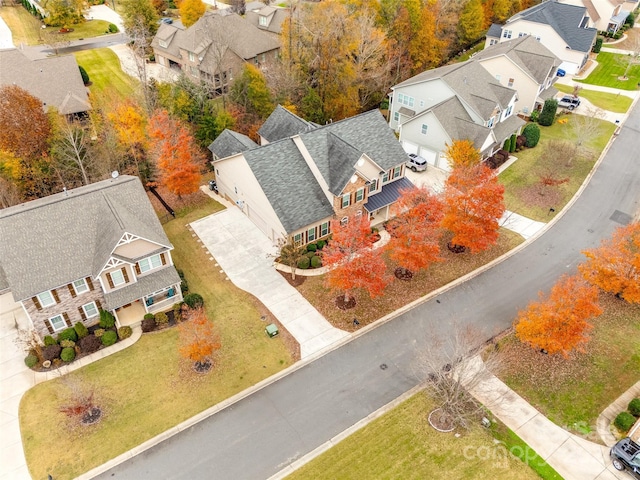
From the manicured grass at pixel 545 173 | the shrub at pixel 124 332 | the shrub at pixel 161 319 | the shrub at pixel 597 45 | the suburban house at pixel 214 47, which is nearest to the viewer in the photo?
the shrub at pixel 124 332

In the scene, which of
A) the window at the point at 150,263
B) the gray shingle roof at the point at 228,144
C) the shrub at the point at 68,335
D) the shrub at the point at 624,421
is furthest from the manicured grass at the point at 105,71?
the shrub at the point at 624,421

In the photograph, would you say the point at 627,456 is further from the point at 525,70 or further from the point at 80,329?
the point at 525,70

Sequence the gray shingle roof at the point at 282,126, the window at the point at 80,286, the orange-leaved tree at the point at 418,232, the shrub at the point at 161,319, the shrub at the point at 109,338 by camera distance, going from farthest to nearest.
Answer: the gray shingle roof at the point at 282,126 < the orange-leaved tree at the point at 418,232 < the shrub at the point at 161,319 < the shrub at the point at 109,338 < the window at the point at 80,286

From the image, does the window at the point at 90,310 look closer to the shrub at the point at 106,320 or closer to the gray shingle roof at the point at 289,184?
the shrub at the point at 106,320

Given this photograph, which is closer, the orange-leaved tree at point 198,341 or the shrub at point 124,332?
the orange-leaved tree at point 198,341

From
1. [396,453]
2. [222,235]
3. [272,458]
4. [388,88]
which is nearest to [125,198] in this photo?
[222,235]

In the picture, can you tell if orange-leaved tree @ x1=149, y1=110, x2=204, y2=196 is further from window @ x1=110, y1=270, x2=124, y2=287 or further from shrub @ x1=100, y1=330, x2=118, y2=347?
shrub @ x1=100, y1=330, x2=118, y2=347

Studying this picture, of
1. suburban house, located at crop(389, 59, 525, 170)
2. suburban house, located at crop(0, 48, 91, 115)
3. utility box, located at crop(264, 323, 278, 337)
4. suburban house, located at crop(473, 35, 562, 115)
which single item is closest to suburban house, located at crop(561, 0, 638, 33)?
suburban house, located at crop(473, 35, 562, 115)
